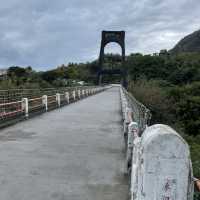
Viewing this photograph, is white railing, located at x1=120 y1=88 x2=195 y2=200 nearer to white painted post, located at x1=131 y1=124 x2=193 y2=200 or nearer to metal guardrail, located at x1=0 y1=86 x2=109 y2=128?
white painted post, located at x1=131 y1=124 x2=193 y2=200

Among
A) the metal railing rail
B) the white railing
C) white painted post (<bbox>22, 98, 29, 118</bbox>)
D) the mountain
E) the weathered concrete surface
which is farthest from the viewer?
the mountain

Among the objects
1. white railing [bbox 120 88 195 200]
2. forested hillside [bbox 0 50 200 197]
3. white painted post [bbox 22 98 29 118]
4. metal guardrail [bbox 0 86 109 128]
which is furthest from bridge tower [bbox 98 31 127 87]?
white railing [bbox 120 88 195 200]

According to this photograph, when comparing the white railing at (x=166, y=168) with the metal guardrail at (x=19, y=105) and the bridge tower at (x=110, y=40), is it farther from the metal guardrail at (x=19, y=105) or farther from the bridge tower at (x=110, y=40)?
the bridge tower at (x=110, y=40)

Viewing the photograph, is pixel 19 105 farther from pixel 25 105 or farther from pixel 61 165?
pixel 61 165

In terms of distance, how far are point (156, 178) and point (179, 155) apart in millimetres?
231

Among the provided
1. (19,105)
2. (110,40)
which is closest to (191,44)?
(110,40)

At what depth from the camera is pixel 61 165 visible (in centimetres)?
733

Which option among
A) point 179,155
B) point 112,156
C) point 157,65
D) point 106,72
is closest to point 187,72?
point 157,65

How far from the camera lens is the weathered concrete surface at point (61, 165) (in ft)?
18.6

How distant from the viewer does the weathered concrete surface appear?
5.66 metres

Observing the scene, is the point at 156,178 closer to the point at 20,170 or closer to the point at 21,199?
the point at 21,199

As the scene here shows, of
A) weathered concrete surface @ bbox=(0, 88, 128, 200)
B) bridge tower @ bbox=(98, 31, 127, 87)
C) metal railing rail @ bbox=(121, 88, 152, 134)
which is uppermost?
bridge tower @ bbox=(98, 31, 127, 87)

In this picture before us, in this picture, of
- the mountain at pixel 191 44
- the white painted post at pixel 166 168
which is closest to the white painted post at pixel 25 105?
the white painted post at pixel 166 168

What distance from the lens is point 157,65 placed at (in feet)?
320
